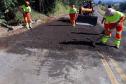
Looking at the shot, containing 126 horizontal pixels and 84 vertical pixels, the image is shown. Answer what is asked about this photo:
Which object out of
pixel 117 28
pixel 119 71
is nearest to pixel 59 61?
pixel 119 71

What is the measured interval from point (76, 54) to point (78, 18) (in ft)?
49.2

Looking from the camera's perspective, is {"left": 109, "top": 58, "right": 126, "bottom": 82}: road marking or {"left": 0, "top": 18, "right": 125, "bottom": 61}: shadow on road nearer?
{"left": 109, "top": 58, "right": 126, "bottom": 82}: road marking

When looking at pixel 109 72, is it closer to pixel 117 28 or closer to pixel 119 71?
pixel 119 71

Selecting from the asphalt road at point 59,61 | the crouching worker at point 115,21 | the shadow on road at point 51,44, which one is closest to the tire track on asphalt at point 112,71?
the asphalt road at point 59,61

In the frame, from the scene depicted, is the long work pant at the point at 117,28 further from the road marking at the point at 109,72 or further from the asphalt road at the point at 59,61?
the road marking at the point at 109,72

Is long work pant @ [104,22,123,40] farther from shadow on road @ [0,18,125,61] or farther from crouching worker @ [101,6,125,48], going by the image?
shadow on road @ [0,18,125,61]

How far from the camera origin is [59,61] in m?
12.5

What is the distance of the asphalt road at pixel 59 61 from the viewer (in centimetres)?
1013

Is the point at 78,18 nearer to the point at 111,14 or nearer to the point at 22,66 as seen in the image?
the point at 111,14

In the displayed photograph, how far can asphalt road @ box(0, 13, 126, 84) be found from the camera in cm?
1013

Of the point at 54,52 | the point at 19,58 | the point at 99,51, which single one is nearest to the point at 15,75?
the point at 19,58

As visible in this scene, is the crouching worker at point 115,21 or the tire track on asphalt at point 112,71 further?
the crouching worker at point 115,21

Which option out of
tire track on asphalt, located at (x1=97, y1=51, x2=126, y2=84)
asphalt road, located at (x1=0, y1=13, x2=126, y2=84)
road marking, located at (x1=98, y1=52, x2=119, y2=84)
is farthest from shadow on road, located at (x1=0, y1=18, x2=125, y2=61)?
road marking, located at (x1=98, y1=52, x2=119, y2=84)

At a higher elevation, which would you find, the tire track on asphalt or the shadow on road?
the tire track on asphalt
